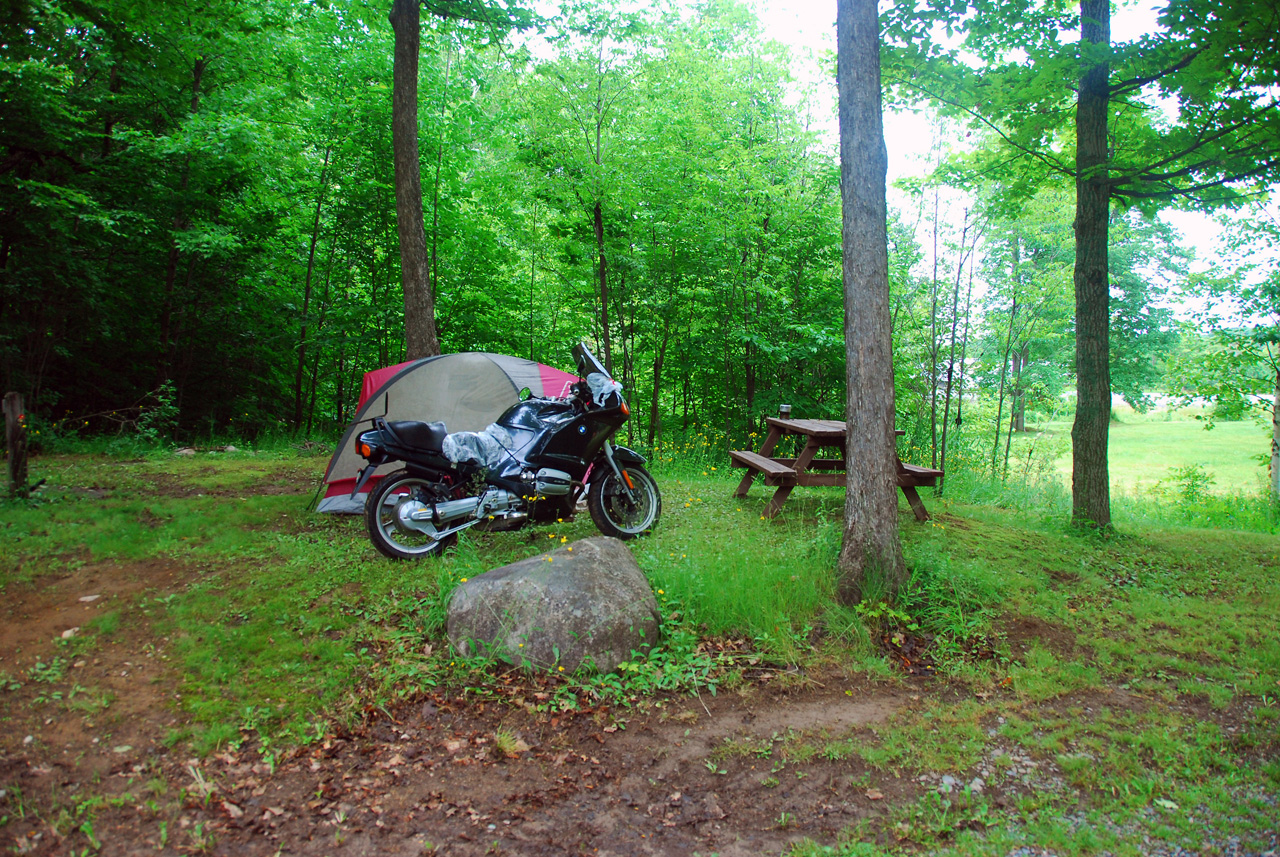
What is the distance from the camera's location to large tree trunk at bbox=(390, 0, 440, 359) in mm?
7375

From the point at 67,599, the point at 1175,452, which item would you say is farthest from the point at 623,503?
the point at 1175,452

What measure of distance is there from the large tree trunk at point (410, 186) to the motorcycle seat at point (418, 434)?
288 cm

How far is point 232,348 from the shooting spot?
11.5 metres

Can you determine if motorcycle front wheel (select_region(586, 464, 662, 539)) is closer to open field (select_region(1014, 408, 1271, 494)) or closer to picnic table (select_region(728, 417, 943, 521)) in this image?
picnic table (select_region(728, 417, 943, 521))

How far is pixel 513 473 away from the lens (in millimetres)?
4941

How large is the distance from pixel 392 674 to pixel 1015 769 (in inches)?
111

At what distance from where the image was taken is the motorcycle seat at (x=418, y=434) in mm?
4641

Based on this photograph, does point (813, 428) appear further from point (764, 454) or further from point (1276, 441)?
point (1276, 441)

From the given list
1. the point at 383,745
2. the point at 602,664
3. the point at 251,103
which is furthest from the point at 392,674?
the point at 251,103

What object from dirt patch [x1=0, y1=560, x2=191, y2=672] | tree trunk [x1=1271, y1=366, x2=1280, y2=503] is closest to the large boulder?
dirt patch [x1=0, y1=560, x2=191, y2=672]

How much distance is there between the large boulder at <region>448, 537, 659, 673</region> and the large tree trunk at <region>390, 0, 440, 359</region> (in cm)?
443

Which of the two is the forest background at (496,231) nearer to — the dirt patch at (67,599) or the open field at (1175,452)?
the open field at (1175,452)

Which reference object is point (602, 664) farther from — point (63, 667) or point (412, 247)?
point (412, 247)

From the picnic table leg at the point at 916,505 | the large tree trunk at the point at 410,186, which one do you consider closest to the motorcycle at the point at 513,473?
the picnic table leg at the point at 916,505
